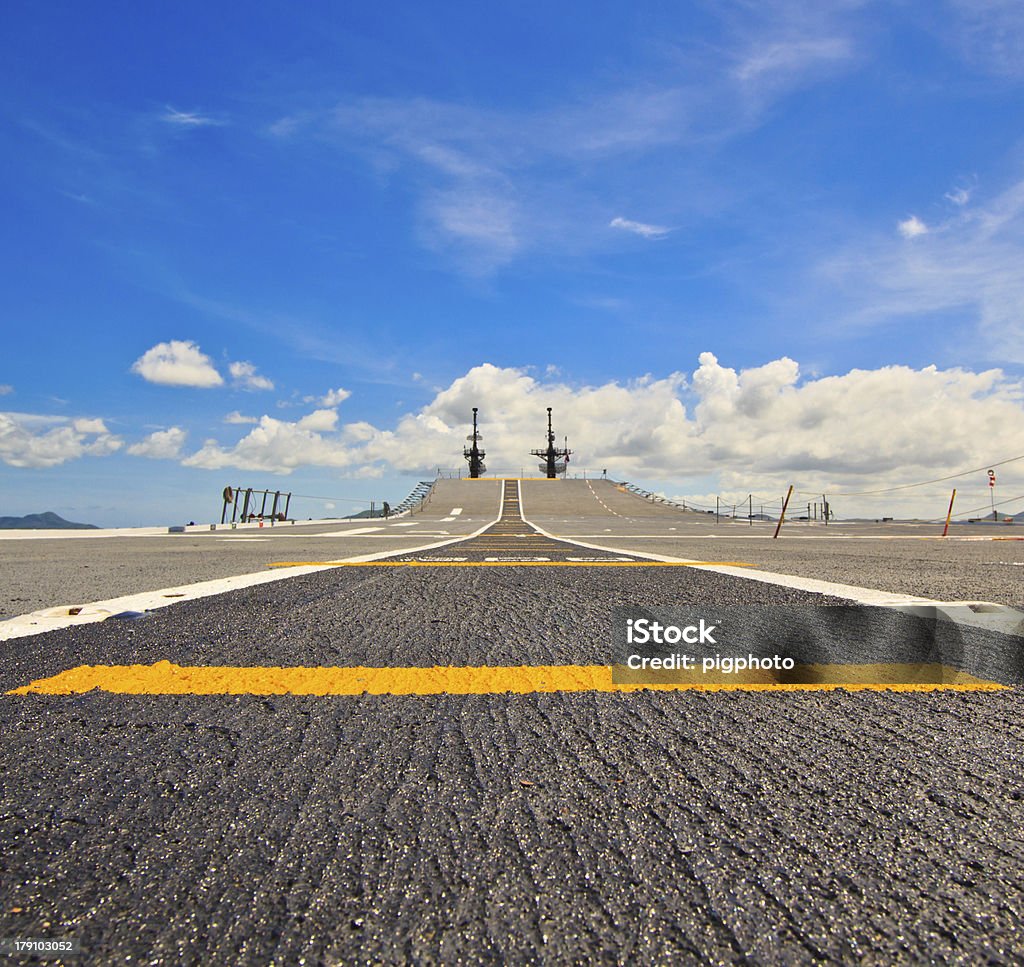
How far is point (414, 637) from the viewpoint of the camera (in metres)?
2.85

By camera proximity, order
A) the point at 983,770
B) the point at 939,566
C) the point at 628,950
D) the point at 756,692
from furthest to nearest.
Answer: the point at 939,566 → the point at 756,692 → the point at 983,770 → the point at 628,950

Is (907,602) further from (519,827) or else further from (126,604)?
(126,604)

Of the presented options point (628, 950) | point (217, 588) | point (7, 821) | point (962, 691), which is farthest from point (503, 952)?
point (217, 588)

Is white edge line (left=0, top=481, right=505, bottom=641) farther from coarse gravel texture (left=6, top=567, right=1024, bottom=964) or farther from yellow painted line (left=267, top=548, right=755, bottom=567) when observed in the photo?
coarse gravel texture (left=6, top=567, right=1024, bottom=964)

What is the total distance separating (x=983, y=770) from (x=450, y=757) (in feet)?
3.89

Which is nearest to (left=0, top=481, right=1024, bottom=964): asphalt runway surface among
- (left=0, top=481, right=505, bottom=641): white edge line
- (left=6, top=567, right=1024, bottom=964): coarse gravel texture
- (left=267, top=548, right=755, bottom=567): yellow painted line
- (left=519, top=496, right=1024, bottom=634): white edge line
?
(left=6, top=567, right=1024, bottom=964): coarse gravel texture

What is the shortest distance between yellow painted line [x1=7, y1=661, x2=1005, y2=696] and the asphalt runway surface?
8cm

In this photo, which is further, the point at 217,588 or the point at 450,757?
the point at 217,588

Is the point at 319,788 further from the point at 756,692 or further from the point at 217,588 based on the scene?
the point at 217,588

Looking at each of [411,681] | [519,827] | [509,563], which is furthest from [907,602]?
[509,563]

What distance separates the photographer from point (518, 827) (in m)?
1.13

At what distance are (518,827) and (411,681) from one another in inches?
40.0

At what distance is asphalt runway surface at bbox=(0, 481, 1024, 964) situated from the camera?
2.83ft

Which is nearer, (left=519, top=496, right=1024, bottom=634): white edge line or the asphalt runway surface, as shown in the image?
the asphalt runway surface
